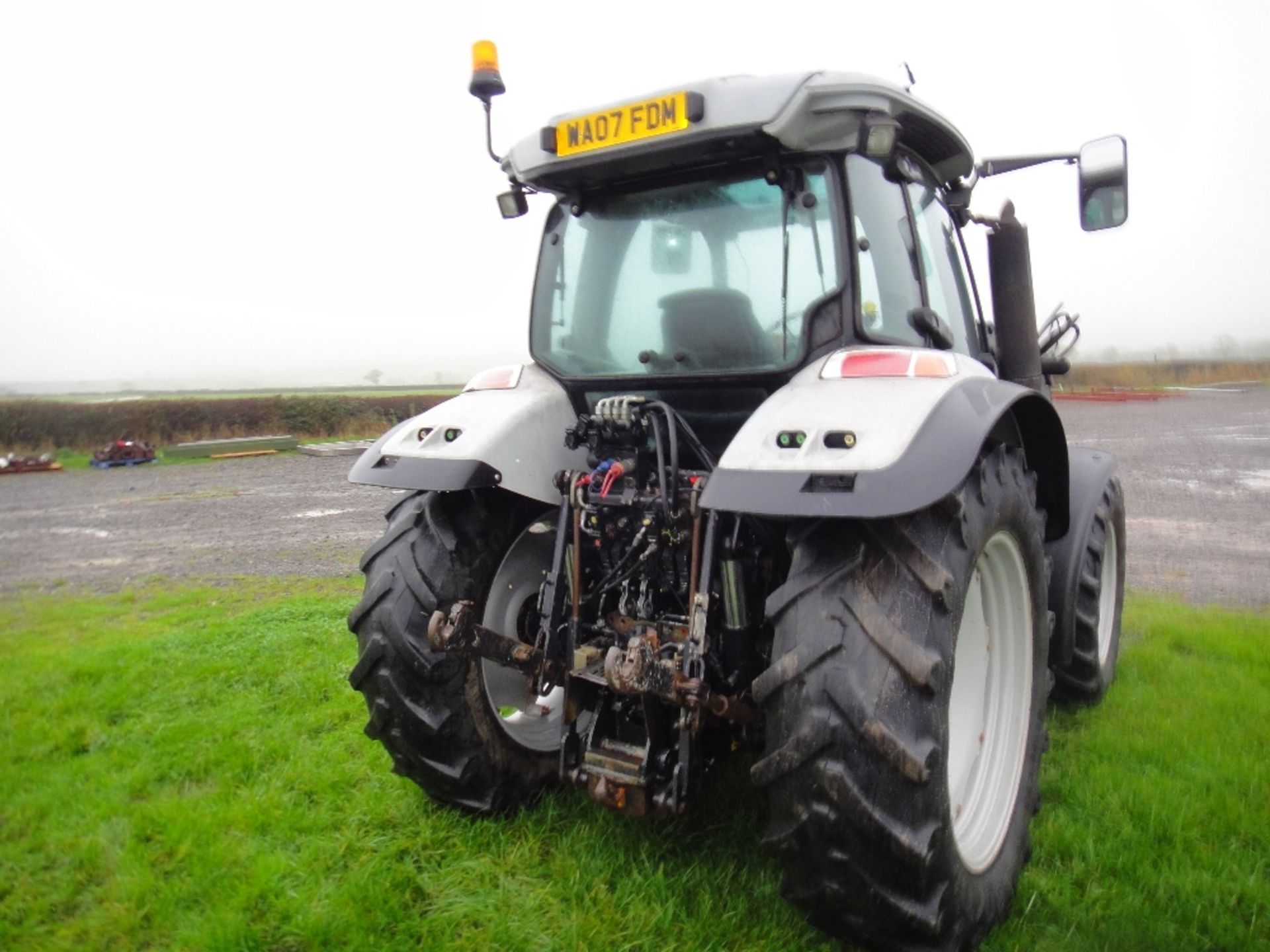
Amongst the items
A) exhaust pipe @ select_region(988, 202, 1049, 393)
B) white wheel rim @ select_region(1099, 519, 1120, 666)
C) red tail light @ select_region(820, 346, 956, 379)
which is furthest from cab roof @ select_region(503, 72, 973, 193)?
white wheel rim @ select_region(1099, 519, 1120, 666)

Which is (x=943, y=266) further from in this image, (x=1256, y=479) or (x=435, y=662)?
(x=1256, y=479)

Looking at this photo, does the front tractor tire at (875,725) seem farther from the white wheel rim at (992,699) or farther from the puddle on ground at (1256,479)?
the puddle on ground at (1256,479)

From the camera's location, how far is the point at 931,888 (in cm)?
182

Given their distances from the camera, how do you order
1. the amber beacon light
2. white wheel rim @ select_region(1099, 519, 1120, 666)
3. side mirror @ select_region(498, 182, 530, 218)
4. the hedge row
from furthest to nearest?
the hedge row
white wheel rim @ select_region(1099, 519, 1120, 666)
side mirror @ select_region(498, 182, 530, 218)
the amber beacon light

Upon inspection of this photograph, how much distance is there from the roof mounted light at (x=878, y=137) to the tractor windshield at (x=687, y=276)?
148mm

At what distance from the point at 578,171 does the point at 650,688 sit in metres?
1.57

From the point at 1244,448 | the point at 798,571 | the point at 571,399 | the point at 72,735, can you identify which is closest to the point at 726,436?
the point at 571,399

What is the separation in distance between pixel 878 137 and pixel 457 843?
236 centimetres

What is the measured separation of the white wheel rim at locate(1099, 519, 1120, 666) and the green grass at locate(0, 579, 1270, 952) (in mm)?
195

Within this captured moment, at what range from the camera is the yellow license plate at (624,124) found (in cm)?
229

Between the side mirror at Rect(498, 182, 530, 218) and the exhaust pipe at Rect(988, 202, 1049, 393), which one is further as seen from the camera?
the exhaust pipe at Rect(988, 202, 1049, 393)

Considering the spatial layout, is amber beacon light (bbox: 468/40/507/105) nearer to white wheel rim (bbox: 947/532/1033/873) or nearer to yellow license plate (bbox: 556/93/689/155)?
yellow license plate (bbox: 556/93/689/155)

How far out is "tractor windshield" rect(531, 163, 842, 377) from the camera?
239 centimetres

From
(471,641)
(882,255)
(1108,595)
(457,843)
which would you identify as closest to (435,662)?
(471,641)
